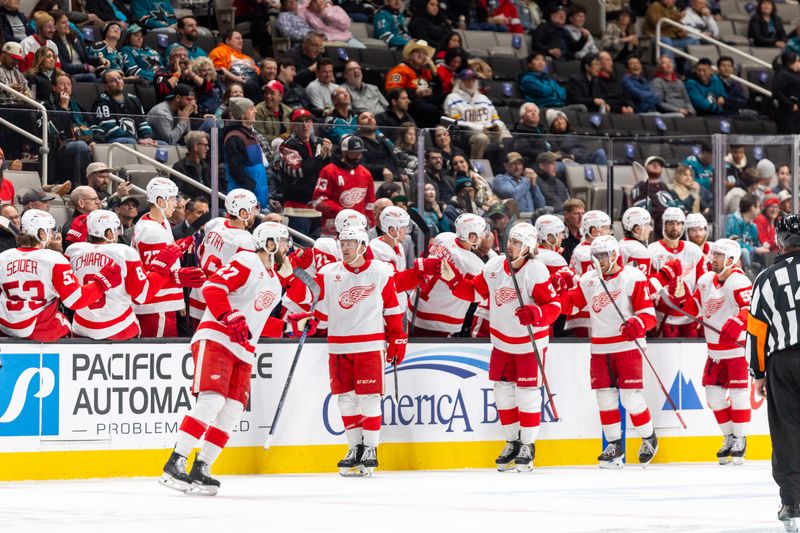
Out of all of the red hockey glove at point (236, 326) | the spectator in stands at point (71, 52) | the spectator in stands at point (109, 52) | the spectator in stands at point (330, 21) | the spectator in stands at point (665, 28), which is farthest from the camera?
the spectator in stands at point (665, 28)

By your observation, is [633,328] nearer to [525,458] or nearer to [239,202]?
[525,458]

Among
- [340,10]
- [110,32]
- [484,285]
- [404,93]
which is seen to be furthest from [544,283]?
[340,10]

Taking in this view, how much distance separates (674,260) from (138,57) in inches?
195

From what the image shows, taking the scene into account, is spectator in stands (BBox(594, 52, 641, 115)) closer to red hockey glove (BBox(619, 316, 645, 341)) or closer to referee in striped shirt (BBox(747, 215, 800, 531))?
red hockey glove (BBox(619, 316, 645, 341))

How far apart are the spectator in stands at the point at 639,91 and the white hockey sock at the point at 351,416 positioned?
810 centimetres

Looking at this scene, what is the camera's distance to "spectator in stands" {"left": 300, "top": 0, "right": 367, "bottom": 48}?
15672 mm

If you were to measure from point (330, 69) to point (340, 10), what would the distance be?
2051mm

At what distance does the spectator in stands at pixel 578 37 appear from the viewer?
17797 mm

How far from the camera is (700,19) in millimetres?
19516

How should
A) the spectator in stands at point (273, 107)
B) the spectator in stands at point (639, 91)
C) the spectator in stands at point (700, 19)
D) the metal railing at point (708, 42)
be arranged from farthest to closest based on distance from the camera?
the spectator in stands at point (700, 19) < the metal railing at point (708, 42) < the spectator in stands at point (639, 91) < the spectator in stands at point (273, 107)

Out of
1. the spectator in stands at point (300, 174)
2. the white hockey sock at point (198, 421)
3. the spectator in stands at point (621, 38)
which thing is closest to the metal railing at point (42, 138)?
the spectator in stands at point (300, 174)

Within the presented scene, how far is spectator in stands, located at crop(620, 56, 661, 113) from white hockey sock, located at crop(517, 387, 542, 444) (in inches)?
285

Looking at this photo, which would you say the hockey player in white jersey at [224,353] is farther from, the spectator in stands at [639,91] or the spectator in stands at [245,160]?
the spectator in stands at [639,91]

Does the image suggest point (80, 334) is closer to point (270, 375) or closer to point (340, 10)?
point (270, 375)
